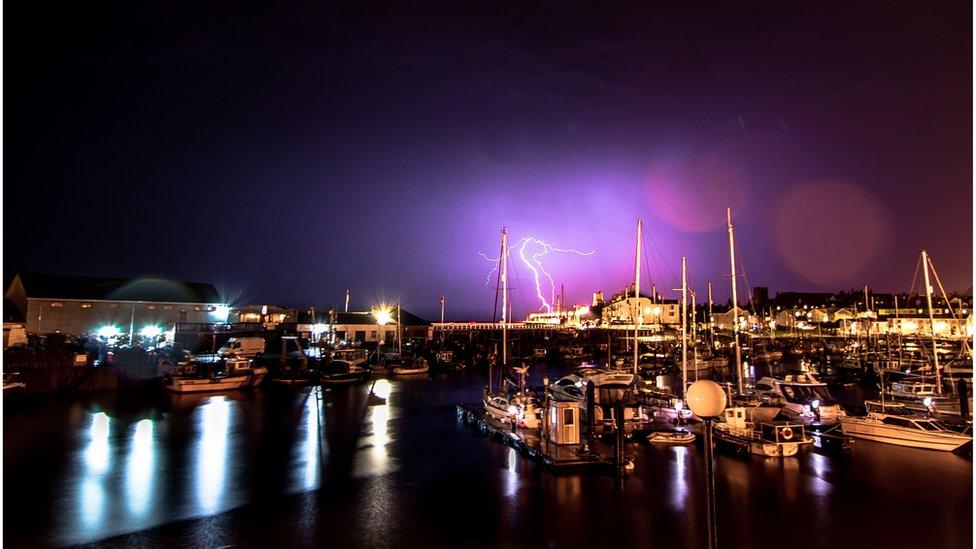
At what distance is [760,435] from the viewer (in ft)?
69.6

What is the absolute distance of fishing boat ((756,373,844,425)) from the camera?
86.6 ft

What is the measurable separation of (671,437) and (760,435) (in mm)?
3441

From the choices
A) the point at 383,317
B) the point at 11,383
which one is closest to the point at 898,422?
the point at 11,383

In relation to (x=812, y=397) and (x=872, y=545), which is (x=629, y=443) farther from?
(x=812, y=397)

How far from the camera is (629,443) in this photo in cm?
2247

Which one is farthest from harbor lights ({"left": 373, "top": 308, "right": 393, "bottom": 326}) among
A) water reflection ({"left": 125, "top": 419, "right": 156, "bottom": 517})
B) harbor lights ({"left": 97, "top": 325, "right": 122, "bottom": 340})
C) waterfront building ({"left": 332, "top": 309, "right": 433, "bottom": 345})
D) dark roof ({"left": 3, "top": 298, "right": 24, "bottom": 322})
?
water reflection ({"left": 125, "top": 419, "right": 156, "bottom": 517})

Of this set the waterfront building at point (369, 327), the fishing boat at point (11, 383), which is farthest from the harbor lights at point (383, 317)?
the fishing boat at point (11, 383)

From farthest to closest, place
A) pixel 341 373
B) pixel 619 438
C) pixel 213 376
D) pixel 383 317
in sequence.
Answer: pixel 383 317
pixel 341 373
pixel 213 376
pixel 619 438

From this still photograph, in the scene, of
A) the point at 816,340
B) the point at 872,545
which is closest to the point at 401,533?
the point at 872,545

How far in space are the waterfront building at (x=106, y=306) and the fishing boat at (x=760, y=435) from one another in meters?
57.0

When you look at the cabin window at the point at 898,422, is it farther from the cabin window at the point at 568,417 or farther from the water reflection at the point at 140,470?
the water reflection at the point at 140,470

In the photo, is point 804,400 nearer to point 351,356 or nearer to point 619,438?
point 619,438

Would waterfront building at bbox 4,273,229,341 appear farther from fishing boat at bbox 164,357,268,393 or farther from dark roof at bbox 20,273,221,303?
fishing boat at bbox 164,357,268,393

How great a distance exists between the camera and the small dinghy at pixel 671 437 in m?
22.5
